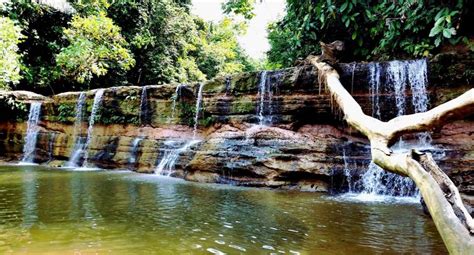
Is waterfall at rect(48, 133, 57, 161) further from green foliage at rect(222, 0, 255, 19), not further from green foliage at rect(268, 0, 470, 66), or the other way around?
green foliage at rect(268, 0, 470, 66)

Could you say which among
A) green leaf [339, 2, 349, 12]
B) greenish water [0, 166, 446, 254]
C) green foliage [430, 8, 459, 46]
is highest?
green leaf [339, 2, 349, 12]

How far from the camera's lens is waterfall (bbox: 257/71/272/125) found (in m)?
9.89

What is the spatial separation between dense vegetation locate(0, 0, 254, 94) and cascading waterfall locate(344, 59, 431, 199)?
6.38 metres

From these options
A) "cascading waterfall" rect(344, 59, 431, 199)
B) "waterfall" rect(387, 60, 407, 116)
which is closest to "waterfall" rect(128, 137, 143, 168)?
"cascading waterfall" rect(344, 59, 431, 199)

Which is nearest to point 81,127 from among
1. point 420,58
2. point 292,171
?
point 292,171

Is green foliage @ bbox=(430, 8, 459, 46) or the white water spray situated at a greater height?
green foliage @ bbox=(430, 8, 459, 46)

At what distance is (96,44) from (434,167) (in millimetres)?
16892

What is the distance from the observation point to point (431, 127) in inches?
131

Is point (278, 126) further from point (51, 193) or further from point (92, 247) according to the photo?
point (92, 247)

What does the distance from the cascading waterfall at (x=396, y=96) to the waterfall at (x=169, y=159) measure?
4.71 meters

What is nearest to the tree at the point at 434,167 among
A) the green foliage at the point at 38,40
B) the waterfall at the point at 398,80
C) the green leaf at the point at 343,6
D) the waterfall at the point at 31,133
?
the waterfall at the point at 398,80

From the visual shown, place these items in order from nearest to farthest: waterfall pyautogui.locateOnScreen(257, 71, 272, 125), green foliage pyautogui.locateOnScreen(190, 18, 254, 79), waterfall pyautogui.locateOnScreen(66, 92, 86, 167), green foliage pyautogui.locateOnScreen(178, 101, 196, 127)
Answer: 1. waterfall pyautogui.locateOnScreen(257, 71, 272, 125)
2. green foliage pyautogui.locateOnScreen(178, 101, 196, 127)
3. waterfall pyautogui.locateOnScreen(66, 92, 86, 167)
4. green foliage pyautogui.locateOnScreen(190, 18, 254, 79)

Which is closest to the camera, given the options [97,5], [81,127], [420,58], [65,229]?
[65,229]

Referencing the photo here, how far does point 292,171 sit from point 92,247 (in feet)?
17.0
